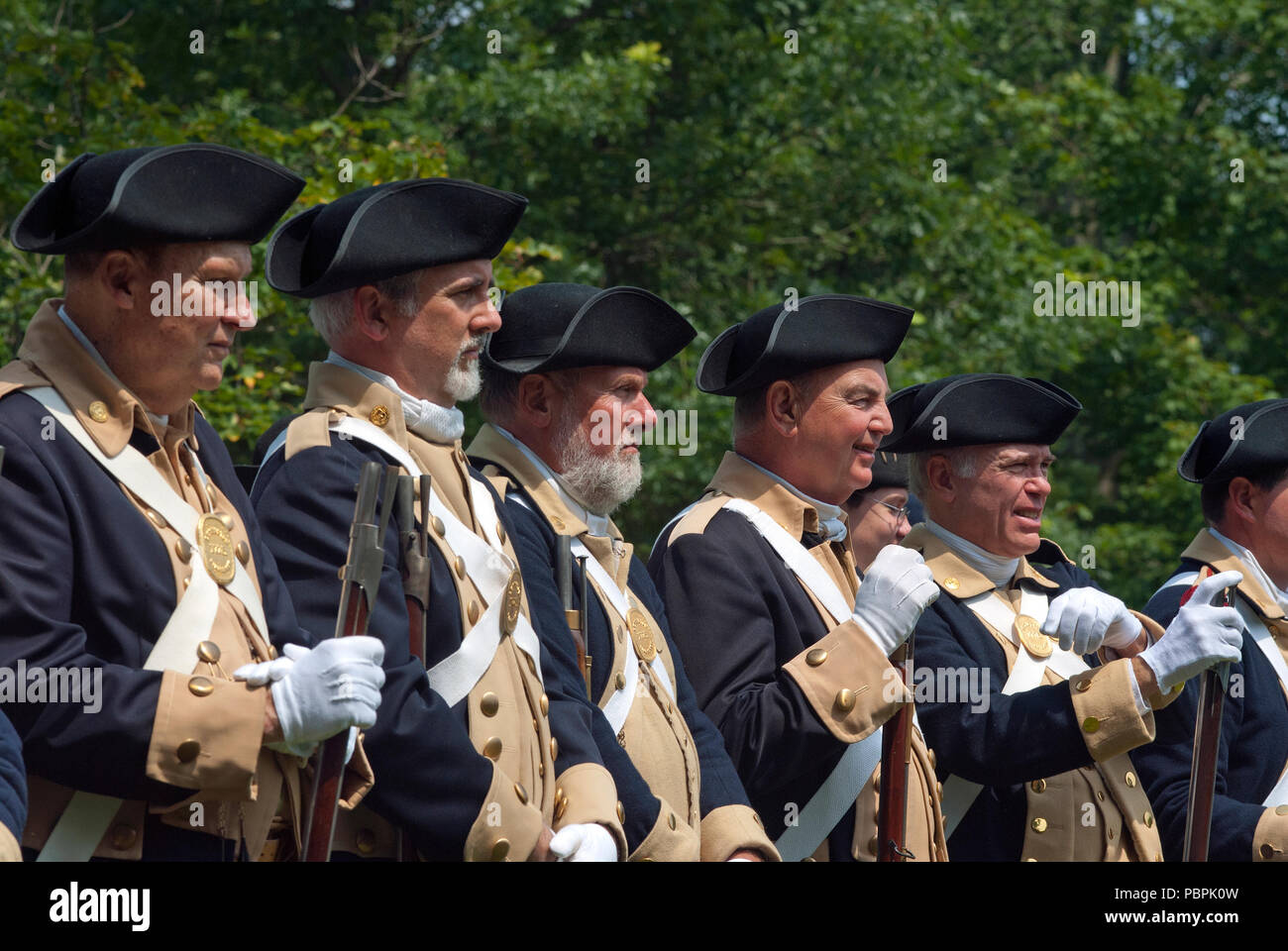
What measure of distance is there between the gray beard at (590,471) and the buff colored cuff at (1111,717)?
4.69ft

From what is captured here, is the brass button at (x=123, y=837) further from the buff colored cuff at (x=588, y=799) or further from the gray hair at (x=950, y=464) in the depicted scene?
the gray hair at (x=950, y=464)

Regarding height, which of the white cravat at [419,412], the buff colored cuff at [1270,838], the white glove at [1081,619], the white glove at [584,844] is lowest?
the buff colored cuff at [1270,838]

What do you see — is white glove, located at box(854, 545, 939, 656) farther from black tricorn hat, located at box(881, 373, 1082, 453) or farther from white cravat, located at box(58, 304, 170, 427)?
white cravat, located at box(58, 304, 170, 427)

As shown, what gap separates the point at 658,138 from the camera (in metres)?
14.7

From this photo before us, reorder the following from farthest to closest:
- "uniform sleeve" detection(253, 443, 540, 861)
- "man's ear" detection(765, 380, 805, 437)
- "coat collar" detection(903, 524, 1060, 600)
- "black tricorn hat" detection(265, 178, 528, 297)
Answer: "coat collar" detection(903, 524, 1060, 600)
"man's ear" detection(765, 380, 805, 437)
"black tricorn hat" detection(265, 178, 528, 297)
"uniform sleeve" detection(253, 443, 540, 861)

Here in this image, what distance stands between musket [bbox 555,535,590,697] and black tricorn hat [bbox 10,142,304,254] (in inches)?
47.0

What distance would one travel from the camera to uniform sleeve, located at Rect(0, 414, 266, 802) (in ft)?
11.4

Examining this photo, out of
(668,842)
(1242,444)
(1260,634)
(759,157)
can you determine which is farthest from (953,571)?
(759,157)

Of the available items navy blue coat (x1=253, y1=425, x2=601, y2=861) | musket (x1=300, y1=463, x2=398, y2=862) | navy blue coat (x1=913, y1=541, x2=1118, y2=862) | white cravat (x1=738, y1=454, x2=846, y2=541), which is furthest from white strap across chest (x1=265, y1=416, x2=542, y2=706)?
navy blue coat (x1=913, y1=541, x2=1118, y2=862)

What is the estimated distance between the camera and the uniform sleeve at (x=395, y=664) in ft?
13.1

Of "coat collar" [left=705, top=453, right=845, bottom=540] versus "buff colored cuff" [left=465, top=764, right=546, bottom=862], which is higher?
"coat collar" [left=705, top=453, right=845, bottom=540]

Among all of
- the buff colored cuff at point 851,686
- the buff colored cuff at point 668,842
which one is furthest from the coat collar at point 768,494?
the buff colored cuff at point 668,842

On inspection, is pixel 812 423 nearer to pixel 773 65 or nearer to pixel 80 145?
pixel 80 145

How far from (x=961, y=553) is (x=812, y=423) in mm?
723
